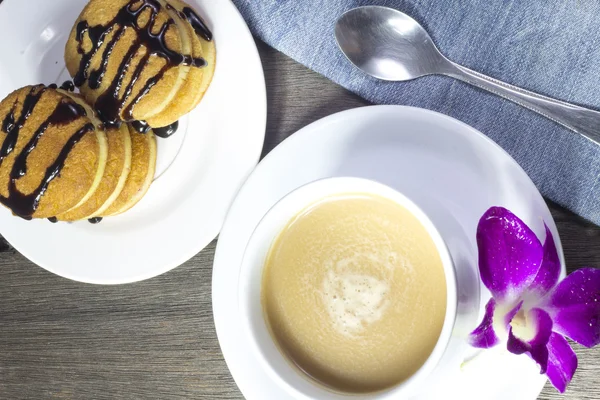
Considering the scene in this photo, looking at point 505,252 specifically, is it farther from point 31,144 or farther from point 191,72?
point 31,144

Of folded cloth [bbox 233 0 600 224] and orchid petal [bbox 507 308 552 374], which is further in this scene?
folded cloth [bbox 233 0 600 224]

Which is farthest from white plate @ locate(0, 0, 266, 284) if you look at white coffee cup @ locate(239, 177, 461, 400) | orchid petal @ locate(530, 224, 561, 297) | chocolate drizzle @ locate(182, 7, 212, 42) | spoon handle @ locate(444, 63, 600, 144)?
orchid petal @ locate(530, 224, 561, 297)

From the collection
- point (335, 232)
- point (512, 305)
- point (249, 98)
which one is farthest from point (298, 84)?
point (512, 305)

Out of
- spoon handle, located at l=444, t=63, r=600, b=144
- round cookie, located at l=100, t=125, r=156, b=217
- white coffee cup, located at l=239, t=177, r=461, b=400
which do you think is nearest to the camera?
white coffee cup, located at l=239, t=177, r=461, b=400

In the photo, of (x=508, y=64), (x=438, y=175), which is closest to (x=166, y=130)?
(x=438, y=175)

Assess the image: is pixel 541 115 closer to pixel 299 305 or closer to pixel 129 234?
pixel 299 305

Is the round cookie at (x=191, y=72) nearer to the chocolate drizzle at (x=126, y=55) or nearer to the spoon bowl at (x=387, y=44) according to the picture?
the chocolate drizzle at (x=126, y=55)

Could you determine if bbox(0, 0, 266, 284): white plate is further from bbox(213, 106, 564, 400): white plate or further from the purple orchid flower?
the purple orchid flower
